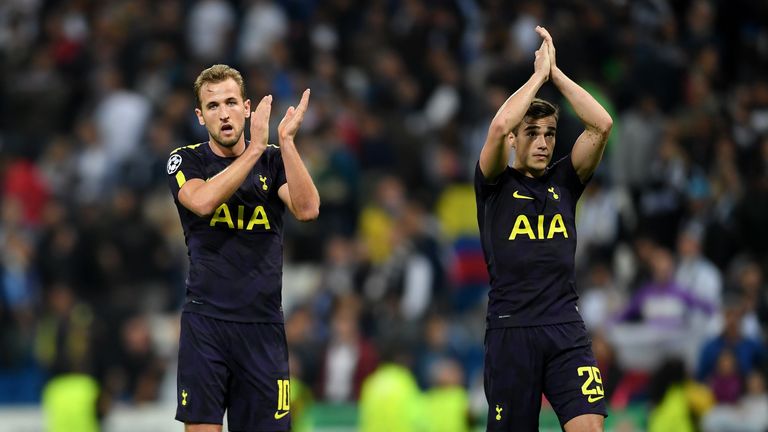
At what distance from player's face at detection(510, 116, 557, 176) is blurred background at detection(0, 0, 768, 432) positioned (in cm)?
546

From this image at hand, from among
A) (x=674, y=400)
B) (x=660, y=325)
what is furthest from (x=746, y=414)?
(x=660, y=325)

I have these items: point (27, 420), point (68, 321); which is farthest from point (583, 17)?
point (27, 420)

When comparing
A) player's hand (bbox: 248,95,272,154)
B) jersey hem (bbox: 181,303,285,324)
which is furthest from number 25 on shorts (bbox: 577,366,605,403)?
player's hand (bbox: 248,95,272,154)

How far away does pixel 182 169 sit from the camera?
27.6 feet

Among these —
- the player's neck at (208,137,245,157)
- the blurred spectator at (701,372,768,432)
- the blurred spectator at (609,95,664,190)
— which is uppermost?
the blurred spectator at (609,95,664,190)

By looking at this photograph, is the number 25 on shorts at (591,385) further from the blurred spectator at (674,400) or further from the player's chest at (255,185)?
the blurred spectator at (674,400)

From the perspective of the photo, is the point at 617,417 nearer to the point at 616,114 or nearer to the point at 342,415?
the point at 342,415

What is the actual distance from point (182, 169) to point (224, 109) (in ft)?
1.41

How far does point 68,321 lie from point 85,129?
3.35 metres

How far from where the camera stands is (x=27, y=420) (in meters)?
15.4

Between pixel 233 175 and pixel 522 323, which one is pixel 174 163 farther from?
pixel 522 323

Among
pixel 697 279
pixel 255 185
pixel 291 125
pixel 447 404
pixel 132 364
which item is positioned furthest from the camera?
pixel 132 364

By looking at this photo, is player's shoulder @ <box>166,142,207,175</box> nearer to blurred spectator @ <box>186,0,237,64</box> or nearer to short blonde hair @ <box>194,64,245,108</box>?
short blonde hair @ <box>194,64,245,108</box>

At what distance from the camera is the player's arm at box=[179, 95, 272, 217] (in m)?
7.98
